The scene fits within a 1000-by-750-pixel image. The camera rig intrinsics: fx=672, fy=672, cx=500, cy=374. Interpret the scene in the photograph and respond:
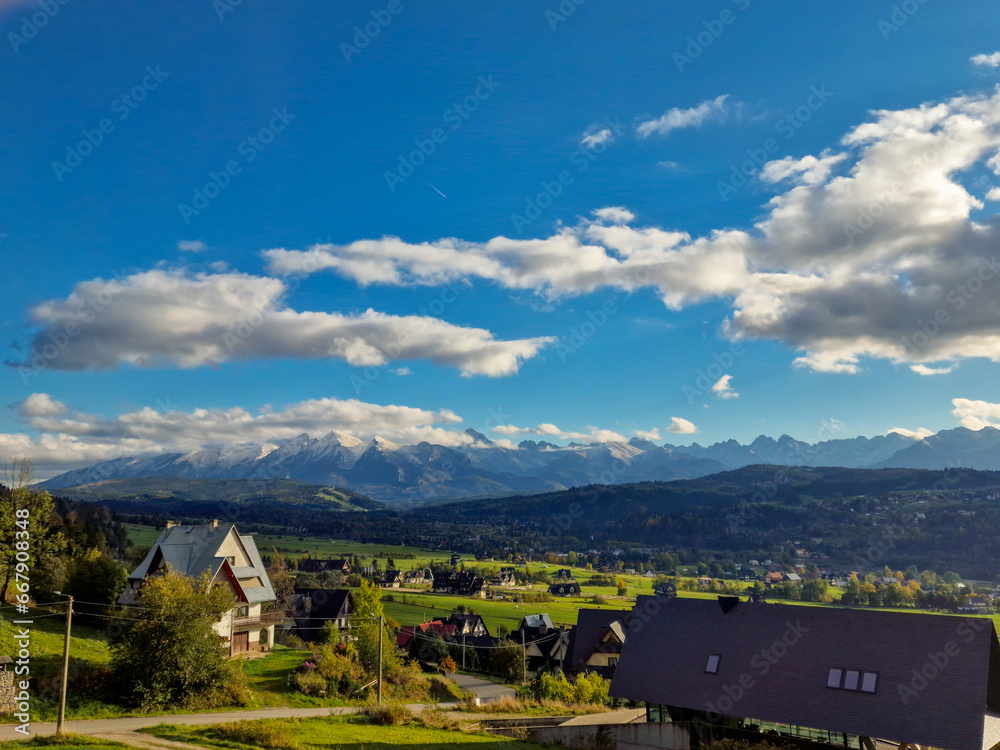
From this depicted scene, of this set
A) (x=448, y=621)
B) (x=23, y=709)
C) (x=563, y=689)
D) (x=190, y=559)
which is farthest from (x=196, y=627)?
(x=448, y=621)

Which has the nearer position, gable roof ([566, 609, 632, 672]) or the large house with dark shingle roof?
the large house with dark shingle roof

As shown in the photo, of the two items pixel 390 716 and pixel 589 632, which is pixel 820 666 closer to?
pixel 390 716

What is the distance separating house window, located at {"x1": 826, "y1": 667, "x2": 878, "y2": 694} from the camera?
111ft

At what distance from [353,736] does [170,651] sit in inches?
476

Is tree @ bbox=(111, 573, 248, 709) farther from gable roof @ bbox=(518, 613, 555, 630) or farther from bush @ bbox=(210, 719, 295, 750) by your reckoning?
gable roof @ bbox=(518, 613, 555, 630)

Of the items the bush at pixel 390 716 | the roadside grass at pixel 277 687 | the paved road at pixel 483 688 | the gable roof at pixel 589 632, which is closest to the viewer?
the bush at pixel 390 716

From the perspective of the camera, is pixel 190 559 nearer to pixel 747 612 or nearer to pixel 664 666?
pixel 664 666

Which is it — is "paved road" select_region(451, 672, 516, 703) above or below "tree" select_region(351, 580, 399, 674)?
below

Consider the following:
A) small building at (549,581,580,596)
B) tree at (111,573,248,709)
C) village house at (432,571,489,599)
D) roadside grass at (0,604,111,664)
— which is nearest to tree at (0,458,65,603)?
roadside grass at (0,604,111,664)

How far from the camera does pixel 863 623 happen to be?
3719 cm

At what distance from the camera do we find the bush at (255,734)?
29641 mm

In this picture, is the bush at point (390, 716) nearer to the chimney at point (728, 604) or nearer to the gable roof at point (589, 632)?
the chimney at point (728, 604)

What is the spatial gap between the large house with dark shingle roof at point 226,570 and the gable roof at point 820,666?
102ft

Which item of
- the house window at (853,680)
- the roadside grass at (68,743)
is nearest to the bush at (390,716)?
the roadside grass at (68,743)
